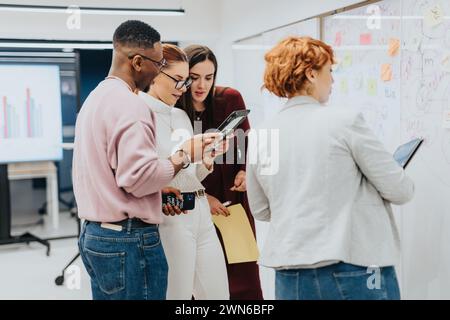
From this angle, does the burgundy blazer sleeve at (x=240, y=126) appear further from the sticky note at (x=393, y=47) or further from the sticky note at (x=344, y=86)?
the sticky note at (x=393, y=47)

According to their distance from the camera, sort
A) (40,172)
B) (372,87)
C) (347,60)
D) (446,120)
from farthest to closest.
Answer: (40,172) < (347,60) < (372,87) < (446,120)

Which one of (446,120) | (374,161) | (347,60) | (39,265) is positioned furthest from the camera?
(39,265)

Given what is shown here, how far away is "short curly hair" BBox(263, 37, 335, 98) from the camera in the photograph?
1343mm

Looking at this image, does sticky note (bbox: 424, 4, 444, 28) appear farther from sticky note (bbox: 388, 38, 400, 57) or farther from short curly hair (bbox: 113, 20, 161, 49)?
short curly hair (bbox: 113, 20, 161, 49)

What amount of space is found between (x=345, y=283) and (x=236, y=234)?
2.92ft

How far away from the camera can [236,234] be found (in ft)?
7.07

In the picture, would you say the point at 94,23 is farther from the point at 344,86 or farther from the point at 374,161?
the point at 374,161

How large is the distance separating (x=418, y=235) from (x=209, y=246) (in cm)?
84

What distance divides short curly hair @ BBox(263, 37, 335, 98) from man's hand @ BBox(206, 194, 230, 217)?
0.82 metres

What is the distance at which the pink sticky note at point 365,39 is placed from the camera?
2230 millimetres

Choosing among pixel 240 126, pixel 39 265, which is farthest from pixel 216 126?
pixel 39 265

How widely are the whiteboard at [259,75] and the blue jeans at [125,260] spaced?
40.4 inches

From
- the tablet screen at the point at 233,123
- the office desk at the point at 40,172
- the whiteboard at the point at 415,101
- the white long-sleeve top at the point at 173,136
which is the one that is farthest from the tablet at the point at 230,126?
the office desk at the point at 40,172

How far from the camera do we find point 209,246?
184 cm
